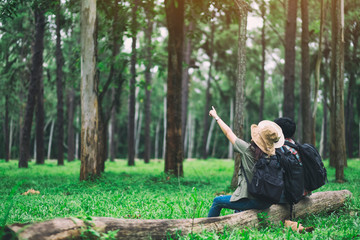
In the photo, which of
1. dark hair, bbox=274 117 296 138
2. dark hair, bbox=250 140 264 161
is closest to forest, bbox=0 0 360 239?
dark hair, bbox=250 140 264 161

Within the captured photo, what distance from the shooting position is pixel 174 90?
1250 centimetres

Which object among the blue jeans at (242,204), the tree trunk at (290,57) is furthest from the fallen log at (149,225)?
the tree trunk at (290,57)

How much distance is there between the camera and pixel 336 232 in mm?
4738

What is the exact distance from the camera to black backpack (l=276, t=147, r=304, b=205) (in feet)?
16.6

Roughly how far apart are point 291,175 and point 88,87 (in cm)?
686

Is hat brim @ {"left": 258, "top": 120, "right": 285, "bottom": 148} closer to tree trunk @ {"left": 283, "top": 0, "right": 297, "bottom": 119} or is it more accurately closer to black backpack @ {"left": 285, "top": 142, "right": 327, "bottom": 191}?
black backpack @ {"left": 285, "top": 142, "right": 327, "bottom": 191}

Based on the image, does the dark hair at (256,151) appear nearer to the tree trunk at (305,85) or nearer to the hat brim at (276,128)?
the hat brim at (276,128)

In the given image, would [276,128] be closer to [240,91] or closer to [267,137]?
[267,137]

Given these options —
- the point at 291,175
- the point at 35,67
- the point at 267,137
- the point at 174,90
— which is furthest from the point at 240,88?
the point at 35,67

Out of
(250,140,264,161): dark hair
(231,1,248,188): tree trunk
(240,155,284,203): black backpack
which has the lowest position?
(240,155,284,203): black backpack

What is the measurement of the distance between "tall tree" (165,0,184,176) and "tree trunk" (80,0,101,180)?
316 centimetres

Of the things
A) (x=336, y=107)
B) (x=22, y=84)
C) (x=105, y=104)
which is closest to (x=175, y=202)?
(x=336, y=107)

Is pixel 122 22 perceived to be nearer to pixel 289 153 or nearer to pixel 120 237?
pixel 289 153

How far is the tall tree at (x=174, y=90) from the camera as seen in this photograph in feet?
Answer: 40.7
